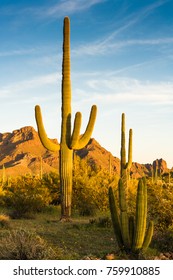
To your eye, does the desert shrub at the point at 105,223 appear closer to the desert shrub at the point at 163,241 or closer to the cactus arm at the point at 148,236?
the desert shrub at the point at 163,241

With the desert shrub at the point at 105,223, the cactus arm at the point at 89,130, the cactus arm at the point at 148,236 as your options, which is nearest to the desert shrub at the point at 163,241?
the cactus arm at the point at 148,236

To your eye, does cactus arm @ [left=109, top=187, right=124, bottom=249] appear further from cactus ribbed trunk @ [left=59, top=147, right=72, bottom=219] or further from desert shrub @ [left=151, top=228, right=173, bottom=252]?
cactus ribbed trunk @ [left=59, top=147, right=72, bottom=219]

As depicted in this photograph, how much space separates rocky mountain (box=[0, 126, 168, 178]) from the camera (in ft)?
338

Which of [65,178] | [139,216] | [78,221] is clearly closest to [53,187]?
[65,178]

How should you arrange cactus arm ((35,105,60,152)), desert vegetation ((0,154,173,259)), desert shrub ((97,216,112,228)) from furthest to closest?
cactus arm ((35,105,60,152)) → desert shrub ((97,216,112,228)) → desert vegetation ((0,154,173,259))

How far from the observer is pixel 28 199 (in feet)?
74.3

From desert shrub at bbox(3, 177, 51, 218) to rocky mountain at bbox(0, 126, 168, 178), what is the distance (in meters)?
63.0

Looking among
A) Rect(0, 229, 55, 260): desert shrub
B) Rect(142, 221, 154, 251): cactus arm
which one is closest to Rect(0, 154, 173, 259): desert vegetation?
Rect(0, 229, 55, 260): desert shrub

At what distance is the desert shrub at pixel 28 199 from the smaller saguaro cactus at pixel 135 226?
972 cm

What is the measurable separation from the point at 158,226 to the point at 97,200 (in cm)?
996

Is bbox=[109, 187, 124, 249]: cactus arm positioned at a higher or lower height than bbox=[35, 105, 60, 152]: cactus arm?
lower

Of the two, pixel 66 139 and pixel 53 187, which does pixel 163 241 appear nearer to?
pixel 66 139

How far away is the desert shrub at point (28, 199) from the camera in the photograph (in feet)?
71.9

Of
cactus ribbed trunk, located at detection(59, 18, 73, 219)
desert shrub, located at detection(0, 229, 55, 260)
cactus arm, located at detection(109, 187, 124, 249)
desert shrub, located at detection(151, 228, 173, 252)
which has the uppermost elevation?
cactus ribbed trunk, located at detection(59, 18, 73, 219)
